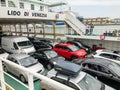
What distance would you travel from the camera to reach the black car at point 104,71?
20.9 feet

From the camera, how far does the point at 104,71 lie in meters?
6.85

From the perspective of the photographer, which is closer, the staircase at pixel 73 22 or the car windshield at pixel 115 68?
the car windshield at pixel 115 68

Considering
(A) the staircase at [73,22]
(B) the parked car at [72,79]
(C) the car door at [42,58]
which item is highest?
(A) the staircase at [73,22]

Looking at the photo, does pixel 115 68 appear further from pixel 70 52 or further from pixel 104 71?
pixel 70 52

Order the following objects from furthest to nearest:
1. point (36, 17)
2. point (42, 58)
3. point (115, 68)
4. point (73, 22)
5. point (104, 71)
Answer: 1. point (73, 22)
2. point (36, 17)
3. point (42, 58)
4. point (115, 68)
5. point (104, 71)

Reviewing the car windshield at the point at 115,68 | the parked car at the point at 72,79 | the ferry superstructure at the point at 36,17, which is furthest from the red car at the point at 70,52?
the parked car at the point at 72,79

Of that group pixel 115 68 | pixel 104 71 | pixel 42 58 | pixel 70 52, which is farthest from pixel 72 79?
pixel 70 52

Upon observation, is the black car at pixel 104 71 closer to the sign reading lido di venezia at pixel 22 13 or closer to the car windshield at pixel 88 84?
the car windshield at pixel 88 84

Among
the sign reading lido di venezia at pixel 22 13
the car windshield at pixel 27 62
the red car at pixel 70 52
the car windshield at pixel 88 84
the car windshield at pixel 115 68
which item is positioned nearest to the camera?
the car windshield at pixel 88 84

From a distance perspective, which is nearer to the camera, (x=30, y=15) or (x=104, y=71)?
(x=104, y=71)

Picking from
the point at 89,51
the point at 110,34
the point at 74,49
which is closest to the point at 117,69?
the point at 74,49

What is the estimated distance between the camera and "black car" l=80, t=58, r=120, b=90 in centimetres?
638

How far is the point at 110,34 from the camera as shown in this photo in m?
15.7

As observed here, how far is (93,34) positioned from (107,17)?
696 inches
